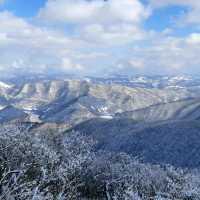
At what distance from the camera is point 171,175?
116 ft

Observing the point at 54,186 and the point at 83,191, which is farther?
the point at 83,191

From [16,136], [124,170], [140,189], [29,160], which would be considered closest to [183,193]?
[140,189]

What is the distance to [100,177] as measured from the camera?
37906 millimetres

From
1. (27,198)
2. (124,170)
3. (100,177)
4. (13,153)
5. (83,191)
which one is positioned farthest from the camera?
(124,170)

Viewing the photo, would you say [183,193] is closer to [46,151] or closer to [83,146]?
[46,151]

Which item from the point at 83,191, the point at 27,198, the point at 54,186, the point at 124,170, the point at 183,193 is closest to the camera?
the point at 27,198

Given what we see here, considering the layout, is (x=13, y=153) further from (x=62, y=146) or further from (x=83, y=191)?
(x=62, y=146)

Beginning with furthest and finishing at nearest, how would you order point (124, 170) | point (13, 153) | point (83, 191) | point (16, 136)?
point (124, 170), point (83, 191), point (16, 136), point (13, 153)

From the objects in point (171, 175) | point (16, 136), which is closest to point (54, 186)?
point (16, 136)

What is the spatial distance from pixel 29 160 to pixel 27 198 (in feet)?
49.2

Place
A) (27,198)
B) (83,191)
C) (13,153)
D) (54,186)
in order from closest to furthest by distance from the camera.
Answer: (27,198) < (54,186) < (13,153) < (83,191)

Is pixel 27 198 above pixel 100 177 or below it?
above

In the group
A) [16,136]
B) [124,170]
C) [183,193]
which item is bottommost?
[124,170]

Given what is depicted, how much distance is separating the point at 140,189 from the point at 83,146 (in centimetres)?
1224
